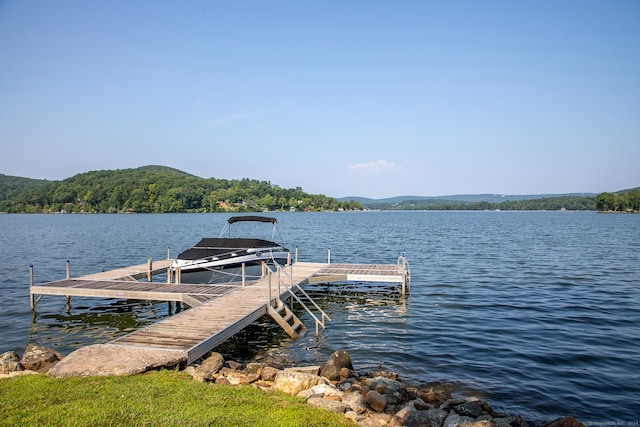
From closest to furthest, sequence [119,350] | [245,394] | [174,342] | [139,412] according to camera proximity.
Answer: [139,412]
[245,394]
[119,350]
[174,342]

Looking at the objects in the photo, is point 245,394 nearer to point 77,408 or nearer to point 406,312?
point 77,408

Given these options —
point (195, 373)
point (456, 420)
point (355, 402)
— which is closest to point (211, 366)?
point (195, 373)

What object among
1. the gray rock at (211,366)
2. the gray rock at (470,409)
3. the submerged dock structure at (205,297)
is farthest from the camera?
the submerged dock structure at (205,297)

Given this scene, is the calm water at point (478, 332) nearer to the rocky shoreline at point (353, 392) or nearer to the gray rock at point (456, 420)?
the rocky shoreline at point (353, 392)

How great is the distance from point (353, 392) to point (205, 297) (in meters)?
7.87

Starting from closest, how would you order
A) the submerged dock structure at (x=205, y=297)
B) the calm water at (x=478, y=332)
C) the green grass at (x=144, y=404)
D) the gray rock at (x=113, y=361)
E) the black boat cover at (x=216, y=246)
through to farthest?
the green grass at (x=144, y=404)
the gray rock at (x=113, y=361)
the submerged dock structure at (x=205, y=297)
the calm water at (x=478, y=332)
the black boat cover at (x=216, y=246)

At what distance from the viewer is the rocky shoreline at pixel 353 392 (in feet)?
25.0

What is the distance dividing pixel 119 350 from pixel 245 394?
124 inches

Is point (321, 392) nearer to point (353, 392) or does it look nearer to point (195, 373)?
point (353, 392)

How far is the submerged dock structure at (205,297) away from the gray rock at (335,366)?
247 cm

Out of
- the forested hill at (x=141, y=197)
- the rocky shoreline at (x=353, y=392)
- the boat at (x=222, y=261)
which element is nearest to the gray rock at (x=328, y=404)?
the rocky shoreline at (x=353, y=392)

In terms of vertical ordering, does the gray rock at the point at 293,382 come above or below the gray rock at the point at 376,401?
above

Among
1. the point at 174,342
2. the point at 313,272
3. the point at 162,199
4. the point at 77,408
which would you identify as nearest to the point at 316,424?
the point at 77,408

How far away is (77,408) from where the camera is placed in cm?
620
